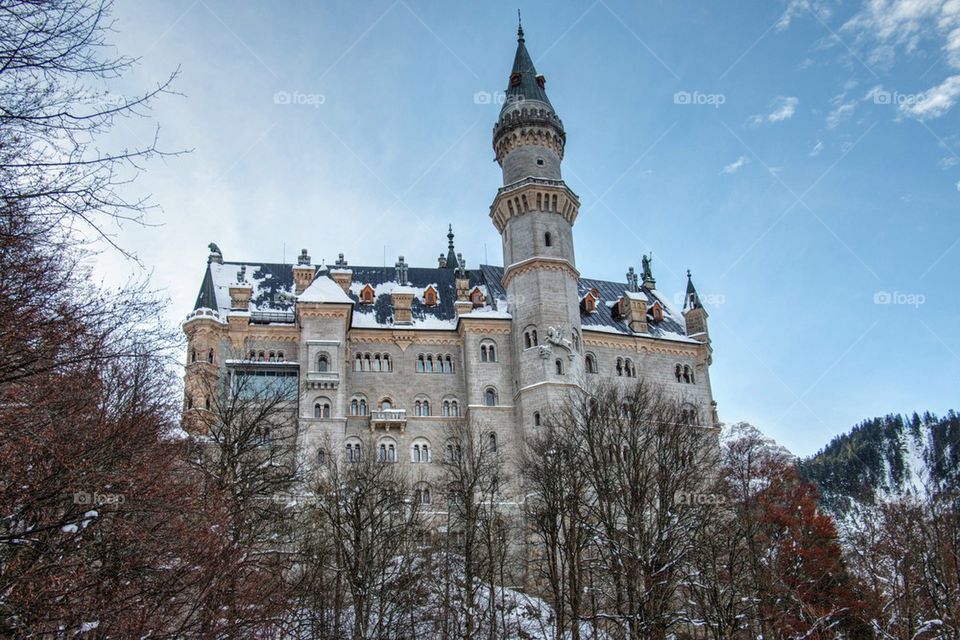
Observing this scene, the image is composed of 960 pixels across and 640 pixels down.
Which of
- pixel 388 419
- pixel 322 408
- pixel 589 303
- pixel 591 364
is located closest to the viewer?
pixel 322 408

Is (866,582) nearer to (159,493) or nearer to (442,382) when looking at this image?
(442,382)

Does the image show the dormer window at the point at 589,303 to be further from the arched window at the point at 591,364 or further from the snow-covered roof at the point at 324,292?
the snow-covered roof at the point at 324,292

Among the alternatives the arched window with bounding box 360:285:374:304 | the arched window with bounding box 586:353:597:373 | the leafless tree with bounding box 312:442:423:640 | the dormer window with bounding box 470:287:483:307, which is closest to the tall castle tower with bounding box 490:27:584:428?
the dormer window with bounding box 470:287:483:307

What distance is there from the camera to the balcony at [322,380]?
191 feet

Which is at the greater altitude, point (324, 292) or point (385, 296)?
point (385, 296)

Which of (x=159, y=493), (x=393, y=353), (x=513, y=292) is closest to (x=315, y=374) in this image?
(x=393, y=353)

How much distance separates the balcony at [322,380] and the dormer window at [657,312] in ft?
89.4

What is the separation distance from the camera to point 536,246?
205 ft

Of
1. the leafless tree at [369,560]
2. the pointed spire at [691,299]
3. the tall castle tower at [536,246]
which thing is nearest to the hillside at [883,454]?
the pointed spire at [691,299]

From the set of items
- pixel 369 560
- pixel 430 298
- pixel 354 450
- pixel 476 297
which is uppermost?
pixel 430 298

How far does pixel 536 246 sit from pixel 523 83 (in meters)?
15.6

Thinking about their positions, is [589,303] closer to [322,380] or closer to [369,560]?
[322,380]

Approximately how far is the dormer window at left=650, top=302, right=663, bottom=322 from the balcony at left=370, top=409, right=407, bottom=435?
923 inches

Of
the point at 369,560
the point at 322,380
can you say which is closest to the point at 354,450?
the point at 322,380
